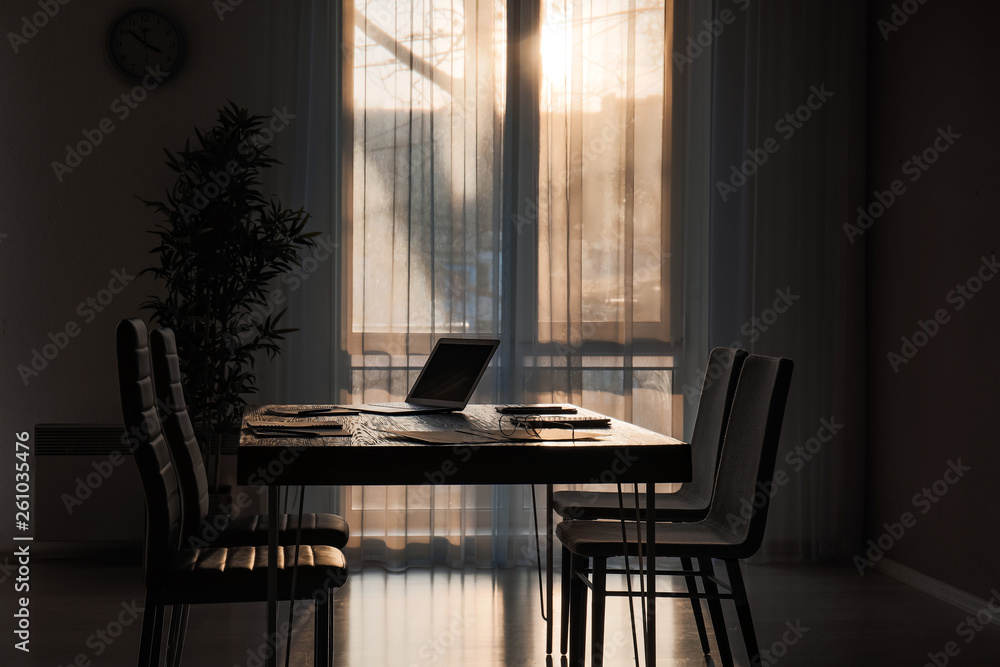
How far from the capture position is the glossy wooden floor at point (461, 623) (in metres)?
2.79

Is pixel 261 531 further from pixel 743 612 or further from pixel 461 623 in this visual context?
pixel 743 612

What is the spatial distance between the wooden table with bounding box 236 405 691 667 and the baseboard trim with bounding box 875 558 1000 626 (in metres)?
A: 2.11

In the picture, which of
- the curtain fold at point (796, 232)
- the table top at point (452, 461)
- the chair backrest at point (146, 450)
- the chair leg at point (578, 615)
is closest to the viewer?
the table top at point (452, 461)

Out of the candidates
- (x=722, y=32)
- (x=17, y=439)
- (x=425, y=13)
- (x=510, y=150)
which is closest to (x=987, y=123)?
(x=722, y=32)

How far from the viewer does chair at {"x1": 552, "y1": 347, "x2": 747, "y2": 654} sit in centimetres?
267

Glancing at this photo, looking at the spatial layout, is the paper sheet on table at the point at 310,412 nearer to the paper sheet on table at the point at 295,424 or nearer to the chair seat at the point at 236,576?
the paper sheet on table at the point at 295,424

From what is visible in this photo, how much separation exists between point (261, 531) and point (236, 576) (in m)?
0.54

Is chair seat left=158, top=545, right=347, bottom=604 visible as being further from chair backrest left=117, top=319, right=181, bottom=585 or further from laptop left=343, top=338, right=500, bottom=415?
laptop left=343, top=338, right=500, bottom=415

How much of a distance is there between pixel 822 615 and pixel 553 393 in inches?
57.3

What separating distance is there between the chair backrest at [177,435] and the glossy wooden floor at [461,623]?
0.78m

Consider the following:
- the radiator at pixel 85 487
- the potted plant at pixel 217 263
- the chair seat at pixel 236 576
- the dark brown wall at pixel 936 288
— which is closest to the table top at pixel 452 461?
the chair seat at pixel 236 576

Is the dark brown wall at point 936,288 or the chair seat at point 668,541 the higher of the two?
the dark brown wall at point 936,288

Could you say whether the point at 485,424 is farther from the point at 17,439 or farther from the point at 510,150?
the point at 17,439

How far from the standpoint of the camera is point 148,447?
1854 mm
